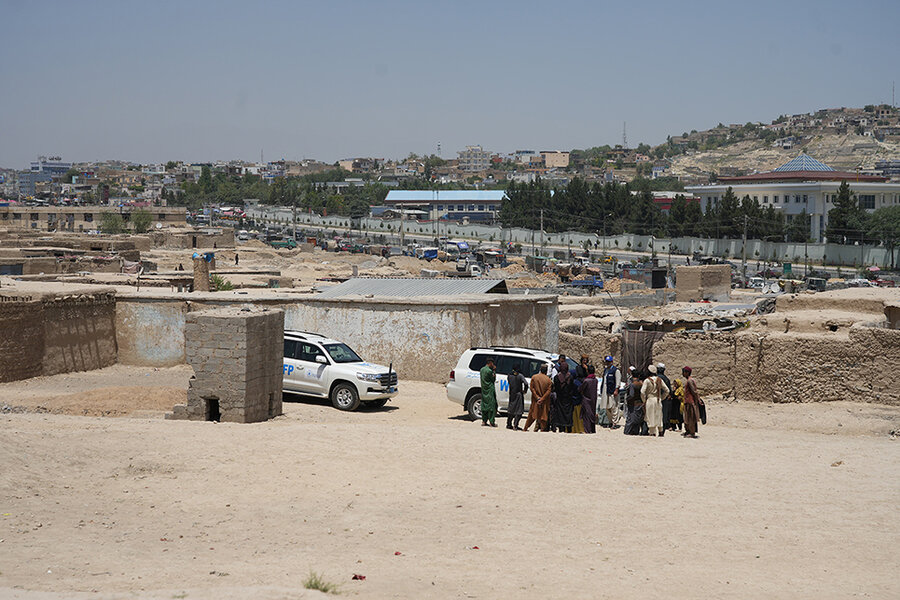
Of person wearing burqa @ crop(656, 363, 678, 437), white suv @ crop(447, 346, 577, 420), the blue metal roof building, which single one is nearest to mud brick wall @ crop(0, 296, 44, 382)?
white suv @ crop(447, 346, 577, 420)

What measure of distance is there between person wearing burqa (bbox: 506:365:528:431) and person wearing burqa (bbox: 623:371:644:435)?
1.71 metres

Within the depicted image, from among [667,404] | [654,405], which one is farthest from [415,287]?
[654,405]

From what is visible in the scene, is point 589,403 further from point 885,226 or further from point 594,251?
point 594,251

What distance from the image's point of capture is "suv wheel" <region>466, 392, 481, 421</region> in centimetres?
1739

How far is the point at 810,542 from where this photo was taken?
987 centimetres

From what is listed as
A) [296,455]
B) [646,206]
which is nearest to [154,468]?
[296,455]

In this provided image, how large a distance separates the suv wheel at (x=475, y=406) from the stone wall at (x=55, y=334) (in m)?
9.13

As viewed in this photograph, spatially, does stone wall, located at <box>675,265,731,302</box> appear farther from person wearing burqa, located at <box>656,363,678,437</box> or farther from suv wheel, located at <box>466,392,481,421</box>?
person wearing burqa, located at <box>656,363,678,437</box>

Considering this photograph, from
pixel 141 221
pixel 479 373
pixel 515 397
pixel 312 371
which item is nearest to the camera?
pixel 515 397

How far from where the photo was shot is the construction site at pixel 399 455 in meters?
8.85

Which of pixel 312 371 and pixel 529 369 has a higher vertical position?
pixel 529 369

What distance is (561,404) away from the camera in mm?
15586

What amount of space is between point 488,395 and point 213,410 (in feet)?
14.1

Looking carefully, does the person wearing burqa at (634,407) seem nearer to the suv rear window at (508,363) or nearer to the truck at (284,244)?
the suv rear window at (508,363)
